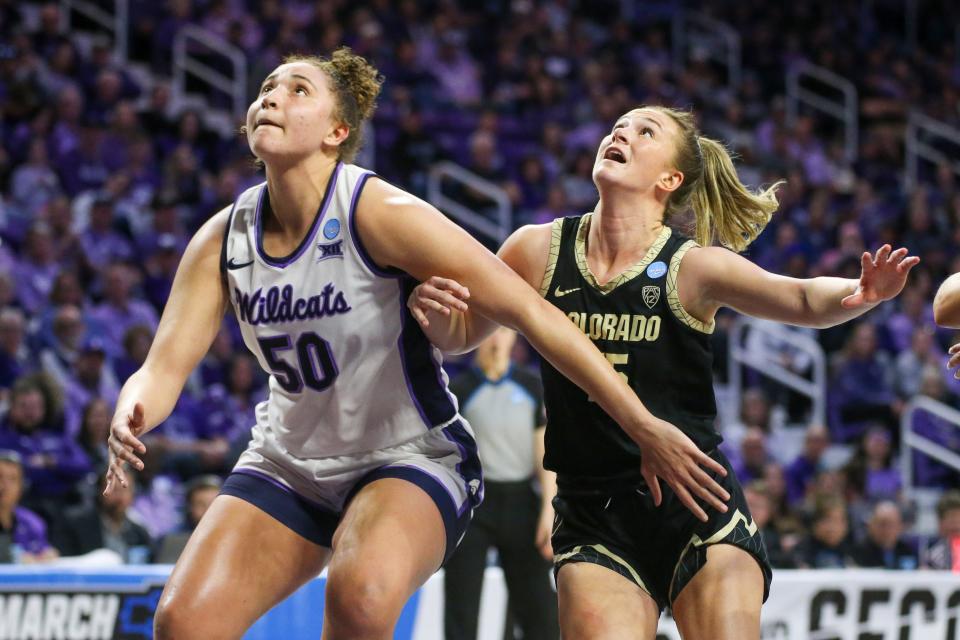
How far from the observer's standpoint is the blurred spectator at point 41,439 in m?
7.81

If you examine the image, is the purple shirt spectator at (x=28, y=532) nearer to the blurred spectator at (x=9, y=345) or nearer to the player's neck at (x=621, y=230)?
the blurred spectator at (x=9, y=345)

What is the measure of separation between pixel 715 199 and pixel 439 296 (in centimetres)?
119

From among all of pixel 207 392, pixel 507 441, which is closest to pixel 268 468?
pixel 507 441

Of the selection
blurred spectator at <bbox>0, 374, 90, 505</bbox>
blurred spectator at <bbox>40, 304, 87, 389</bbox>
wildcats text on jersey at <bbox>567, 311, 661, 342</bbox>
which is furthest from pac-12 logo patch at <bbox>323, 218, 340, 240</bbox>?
blurred spectator at <bbox>40, 304, 87, 389</bbox>

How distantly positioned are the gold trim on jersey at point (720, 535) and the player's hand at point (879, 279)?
0.67m

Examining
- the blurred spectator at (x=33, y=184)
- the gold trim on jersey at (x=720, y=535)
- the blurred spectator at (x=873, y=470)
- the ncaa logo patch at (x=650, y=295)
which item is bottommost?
the blurred spectator at (x=873, y=470)

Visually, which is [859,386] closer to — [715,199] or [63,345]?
[63,345]

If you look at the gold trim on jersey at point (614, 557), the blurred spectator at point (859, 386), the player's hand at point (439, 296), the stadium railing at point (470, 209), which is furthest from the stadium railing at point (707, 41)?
the player's hand at point (439, 296)

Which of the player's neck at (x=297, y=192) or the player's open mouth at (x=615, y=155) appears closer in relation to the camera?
the player's neck at (x=297, y=192)

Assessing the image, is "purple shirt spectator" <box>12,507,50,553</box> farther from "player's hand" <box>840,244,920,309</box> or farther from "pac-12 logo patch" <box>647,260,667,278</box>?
"player's hand" <box>840,244,920,309</box>

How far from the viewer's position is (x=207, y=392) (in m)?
9.47

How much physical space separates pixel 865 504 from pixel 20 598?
252 inches

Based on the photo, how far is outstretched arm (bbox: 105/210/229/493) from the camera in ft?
12.4

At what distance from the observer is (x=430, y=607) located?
611 cm
